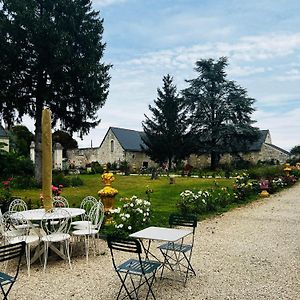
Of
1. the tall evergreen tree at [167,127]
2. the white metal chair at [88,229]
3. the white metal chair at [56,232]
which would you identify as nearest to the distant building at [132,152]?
the tall evergreen tree at [167,127]

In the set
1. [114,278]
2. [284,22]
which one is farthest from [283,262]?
[284,22]

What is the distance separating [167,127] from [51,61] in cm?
1999

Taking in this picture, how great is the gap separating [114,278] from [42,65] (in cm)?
1722

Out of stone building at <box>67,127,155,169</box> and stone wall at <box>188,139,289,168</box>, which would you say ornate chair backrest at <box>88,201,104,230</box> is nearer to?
stone wall at <box>188,139,289,168</box>

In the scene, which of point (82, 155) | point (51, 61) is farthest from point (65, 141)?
point (51, 61)

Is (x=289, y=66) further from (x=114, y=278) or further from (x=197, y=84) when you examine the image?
(x=197, y=84)

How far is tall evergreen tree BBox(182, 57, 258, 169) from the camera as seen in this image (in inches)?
1433

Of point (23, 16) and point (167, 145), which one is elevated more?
point (23, 16)

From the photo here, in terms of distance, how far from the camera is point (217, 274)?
520 cm

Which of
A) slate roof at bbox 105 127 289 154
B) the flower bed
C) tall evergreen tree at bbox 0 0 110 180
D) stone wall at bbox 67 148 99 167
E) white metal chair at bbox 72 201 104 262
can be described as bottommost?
the flower bed

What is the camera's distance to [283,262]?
584 centimetres

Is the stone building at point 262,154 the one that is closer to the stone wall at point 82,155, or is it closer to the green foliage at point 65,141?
the stone wall at point 82,155

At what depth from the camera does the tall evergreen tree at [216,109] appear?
3641 centimetres

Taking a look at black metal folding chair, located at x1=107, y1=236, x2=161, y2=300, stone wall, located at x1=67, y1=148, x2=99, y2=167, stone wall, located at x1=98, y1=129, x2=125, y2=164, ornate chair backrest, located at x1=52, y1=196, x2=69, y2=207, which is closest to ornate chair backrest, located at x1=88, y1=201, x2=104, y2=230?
ornate chair backrest, located at x1=52, y1=196, x2=69, y2=207
